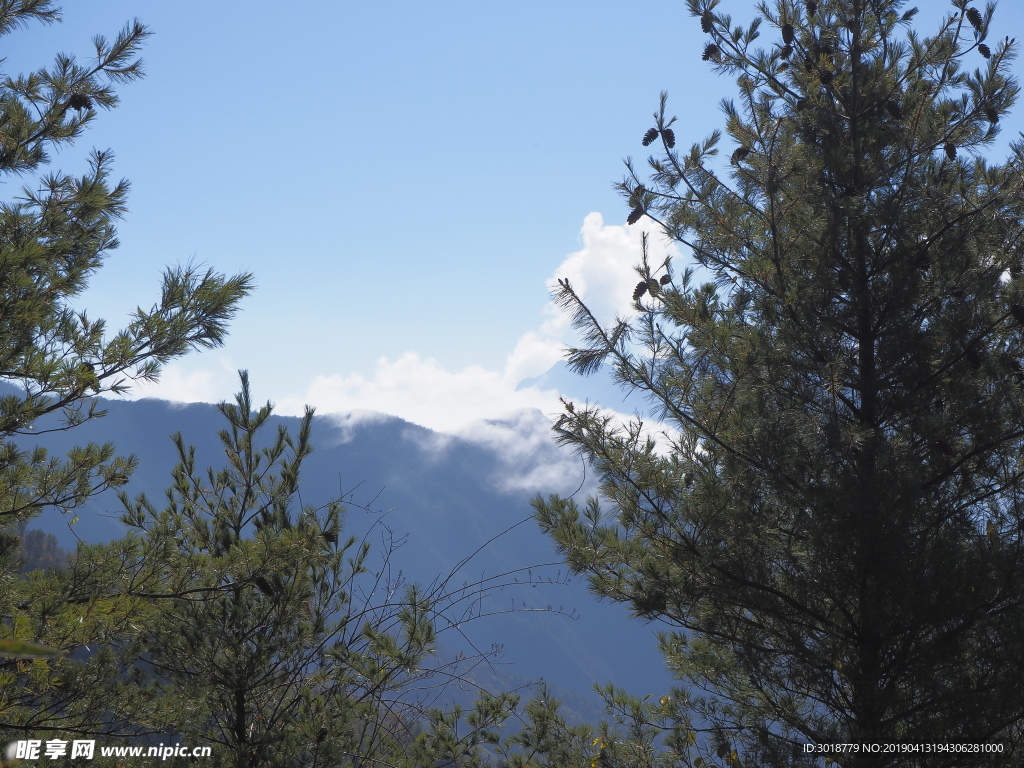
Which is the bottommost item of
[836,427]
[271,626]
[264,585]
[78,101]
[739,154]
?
[271,626]

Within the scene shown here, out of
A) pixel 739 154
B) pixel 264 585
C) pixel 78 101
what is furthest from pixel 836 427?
pixel 78 101

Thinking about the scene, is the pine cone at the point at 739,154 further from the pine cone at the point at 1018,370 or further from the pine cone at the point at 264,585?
the pine cone at the point at 264,585

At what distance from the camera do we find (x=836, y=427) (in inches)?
155

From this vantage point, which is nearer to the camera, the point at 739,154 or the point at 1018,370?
the point at 1018,370

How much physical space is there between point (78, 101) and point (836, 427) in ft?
19.1

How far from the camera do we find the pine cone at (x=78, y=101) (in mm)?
4922

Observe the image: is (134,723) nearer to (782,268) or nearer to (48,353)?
(48,353)

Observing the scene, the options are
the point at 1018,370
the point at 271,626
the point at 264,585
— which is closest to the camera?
the point at 1018,370

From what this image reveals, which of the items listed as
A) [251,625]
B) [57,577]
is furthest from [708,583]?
[57,577]

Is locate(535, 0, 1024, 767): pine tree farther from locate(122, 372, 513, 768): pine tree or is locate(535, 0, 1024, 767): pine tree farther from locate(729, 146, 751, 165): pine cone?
locate(122, 372, 513, 768): pine tree

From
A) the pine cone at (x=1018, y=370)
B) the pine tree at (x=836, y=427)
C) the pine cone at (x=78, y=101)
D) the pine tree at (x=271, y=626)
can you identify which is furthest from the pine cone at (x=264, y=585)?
the pine cone at (x=1018, y=370)

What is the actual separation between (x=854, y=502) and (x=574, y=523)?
1.74 metres

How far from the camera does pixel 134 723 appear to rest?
13.9 feet

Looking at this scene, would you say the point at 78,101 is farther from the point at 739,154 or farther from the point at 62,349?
the point at 739,154
